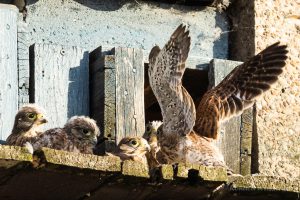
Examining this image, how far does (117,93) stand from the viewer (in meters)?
8.84

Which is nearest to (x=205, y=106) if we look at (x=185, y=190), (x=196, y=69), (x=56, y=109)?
(x=196, y=69)

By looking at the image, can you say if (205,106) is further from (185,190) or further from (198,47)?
(185,190)

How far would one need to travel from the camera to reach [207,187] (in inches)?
277

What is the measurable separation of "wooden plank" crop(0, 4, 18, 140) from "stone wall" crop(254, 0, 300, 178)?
1.64 meters

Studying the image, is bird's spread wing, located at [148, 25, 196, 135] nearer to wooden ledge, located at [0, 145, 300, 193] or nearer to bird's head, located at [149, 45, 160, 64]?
bird's head, located at [149, 45, 160, 64]

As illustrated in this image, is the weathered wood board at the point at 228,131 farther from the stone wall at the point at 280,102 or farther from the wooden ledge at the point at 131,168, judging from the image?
the wooden ledge at the point at 131,168

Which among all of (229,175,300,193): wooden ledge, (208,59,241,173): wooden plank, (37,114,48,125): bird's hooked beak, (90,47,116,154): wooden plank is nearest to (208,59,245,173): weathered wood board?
(208,59,241,173): wooden plank

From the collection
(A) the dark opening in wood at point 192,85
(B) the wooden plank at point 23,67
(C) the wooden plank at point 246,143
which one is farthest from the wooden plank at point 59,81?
(C) the wooden plank at point 246,143

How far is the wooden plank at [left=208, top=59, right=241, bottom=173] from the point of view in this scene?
→ 9062 millimetres

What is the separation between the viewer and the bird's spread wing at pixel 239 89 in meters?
9.12

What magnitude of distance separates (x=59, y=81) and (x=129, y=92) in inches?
17.7

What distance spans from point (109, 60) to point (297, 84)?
139 centimetres

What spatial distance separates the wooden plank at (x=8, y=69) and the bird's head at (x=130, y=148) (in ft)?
2.27

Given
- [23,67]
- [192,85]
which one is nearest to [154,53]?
[23,67]
